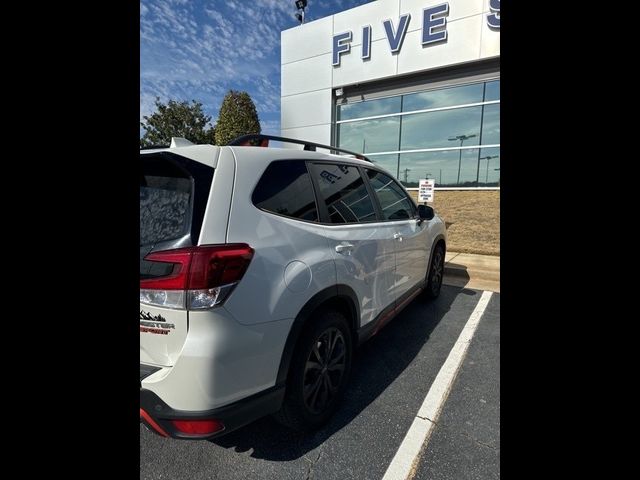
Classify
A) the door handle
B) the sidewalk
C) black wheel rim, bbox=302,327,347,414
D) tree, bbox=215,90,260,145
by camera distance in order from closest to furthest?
black wheel rim, bbox=302,327,347,414 → the door handle → the sidewalk → tree, bbox=215,90,260,145

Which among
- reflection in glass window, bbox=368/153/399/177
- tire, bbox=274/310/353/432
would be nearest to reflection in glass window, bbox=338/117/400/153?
reflection in glass window, bbox=368/153/399/177

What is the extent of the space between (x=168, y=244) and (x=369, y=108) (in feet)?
42.7

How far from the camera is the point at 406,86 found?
1230 cm

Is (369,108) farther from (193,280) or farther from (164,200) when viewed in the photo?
(193,280)

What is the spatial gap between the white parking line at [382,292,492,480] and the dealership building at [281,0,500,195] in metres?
9.33

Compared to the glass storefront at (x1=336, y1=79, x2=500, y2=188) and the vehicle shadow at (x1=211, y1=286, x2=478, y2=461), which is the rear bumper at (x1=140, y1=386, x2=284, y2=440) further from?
the glass storefront at (x1=336, y1=79, x2=500, y2=188)

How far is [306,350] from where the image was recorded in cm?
192

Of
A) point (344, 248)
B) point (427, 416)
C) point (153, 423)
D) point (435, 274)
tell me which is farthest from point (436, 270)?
point (153, 423)

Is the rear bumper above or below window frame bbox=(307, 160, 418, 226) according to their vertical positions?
below

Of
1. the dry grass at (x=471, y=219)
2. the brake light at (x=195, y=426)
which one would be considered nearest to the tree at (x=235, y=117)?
the dry grass at (x=471, y=219)

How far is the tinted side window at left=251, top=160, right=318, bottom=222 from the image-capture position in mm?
1806
